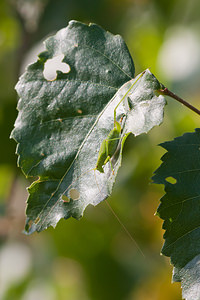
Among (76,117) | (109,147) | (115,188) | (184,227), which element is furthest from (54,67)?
(115,188)

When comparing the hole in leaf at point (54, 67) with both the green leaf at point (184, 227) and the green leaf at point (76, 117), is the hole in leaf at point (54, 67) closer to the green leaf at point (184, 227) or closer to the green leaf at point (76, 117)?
the green leaf at point (76, 117)

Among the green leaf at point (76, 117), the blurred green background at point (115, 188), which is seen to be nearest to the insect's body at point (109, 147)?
the green leaf at point (76, 117)

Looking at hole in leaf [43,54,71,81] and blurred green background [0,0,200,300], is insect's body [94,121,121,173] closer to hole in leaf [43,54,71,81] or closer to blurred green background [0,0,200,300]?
hole in leaf [43,54,71,81]

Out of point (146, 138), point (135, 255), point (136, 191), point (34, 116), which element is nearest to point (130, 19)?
point (146, 138)

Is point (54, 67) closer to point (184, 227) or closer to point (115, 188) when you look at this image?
point (184, 227)

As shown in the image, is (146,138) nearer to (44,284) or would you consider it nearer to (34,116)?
(44,284)
